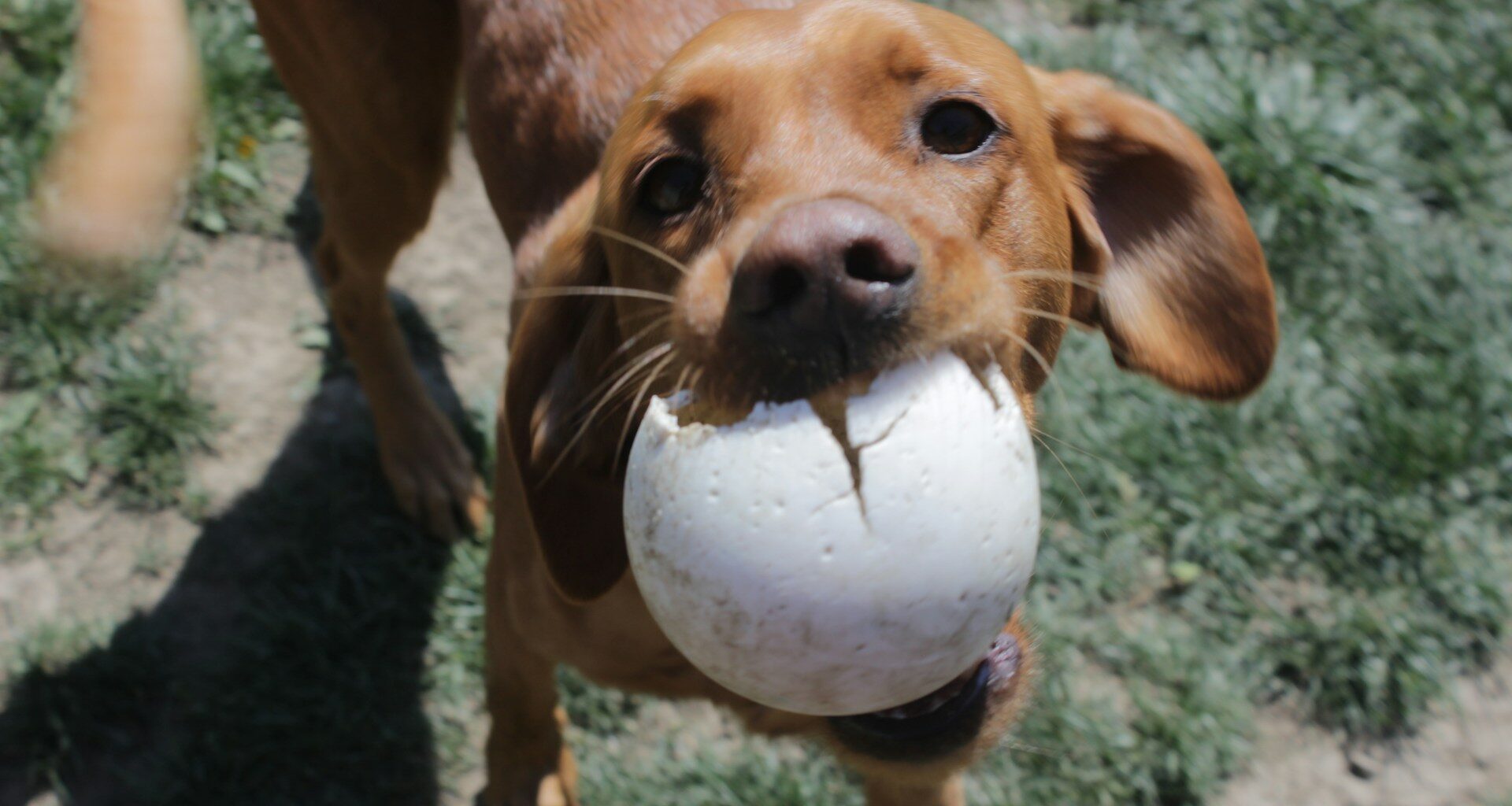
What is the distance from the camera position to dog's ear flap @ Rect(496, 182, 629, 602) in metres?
2.40

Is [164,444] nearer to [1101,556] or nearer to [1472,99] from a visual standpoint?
[1101,556]

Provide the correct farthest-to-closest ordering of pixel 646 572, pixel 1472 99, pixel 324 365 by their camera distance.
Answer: pixel 1472 99 → pixel 324 365 → pixel 646 572

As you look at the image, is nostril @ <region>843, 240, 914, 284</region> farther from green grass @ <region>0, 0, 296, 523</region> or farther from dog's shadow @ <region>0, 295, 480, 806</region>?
green grass @ <region>0, 0, 296, 523</region>

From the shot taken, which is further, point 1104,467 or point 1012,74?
point 1104,467

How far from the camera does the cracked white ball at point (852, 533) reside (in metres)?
1.60

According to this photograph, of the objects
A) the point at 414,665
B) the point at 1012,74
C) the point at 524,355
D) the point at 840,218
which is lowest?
the point at 414,665

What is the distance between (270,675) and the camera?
142 inches

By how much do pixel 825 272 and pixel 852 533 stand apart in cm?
32

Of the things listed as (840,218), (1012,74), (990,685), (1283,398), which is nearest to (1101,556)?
(1283,398)

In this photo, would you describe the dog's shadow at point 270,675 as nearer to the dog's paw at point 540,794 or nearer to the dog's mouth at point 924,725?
the dog's paw at point 540,794

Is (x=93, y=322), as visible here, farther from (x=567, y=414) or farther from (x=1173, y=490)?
(x=1173, y=490)

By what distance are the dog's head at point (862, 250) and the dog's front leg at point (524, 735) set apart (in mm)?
698

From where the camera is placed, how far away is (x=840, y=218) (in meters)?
1.61

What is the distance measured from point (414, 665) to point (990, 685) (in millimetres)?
1956
